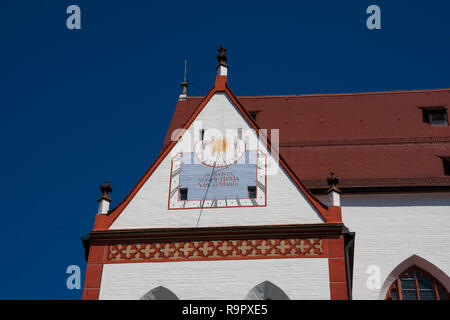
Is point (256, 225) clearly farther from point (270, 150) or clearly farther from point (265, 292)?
point (270, 150)

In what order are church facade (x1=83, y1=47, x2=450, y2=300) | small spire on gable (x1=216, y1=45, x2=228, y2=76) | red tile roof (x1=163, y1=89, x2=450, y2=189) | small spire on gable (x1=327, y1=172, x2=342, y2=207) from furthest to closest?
red tile roof (x1=163, y1=89, x2=450, y2=189) → small spire on gable (x1=216, y1=45, x2=228, y2=76) → small spire on gable (x1=327, y1=172, x2=342, y2=207) → church facade (x1=83, y1=47, x2=450, y2=300)

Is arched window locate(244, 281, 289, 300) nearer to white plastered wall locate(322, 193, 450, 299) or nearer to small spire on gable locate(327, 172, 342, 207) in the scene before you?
small spire on gable locate(327, 172, 342, 207)

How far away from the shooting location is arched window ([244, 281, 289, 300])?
15.7 meters

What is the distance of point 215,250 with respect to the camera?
16438 millimetres

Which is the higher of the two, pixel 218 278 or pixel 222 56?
pixel 222 56

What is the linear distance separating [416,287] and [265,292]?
250 inches

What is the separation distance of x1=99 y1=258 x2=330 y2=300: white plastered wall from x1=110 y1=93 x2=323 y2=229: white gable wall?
941 mm

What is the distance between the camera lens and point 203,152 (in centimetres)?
1802

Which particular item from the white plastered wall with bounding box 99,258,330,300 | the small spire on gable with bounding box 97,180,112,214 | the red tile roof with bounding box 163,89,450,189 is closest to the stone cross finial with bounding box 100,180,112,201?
the small spire on gable with bounding box 97,180,112,214

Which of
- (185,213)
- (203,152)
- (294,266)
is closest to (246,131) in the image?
(203,152)

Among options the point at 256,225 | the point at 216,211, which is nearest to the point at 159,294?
the point at 216,211

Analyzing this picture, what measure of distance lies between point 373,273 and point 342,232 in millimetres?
4906

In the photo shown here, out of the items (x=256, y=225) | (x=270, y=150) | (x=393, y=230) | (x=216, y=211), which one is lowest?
(x=256, y=225)

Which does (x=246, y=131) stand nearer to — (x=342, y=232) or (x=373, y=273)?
(x=342, y=232)
